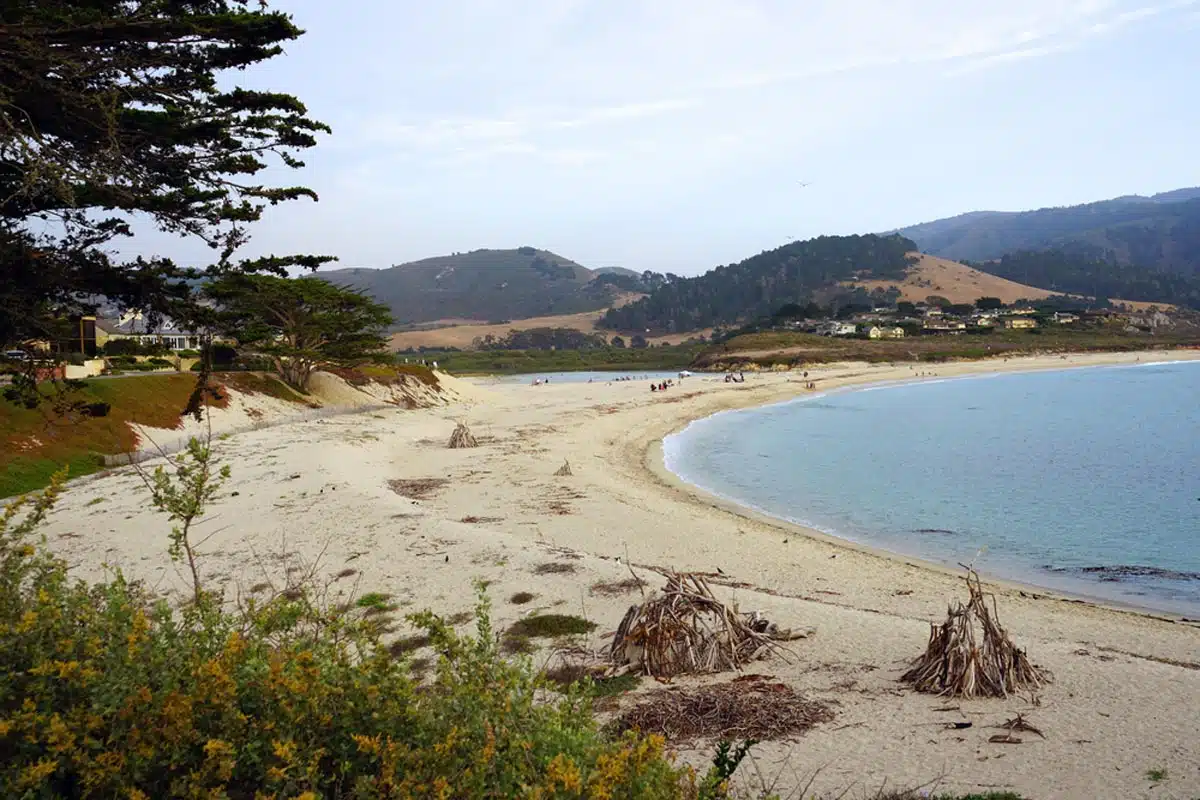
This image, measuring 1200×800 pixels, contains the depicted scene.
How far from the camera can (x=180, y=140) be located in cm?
784

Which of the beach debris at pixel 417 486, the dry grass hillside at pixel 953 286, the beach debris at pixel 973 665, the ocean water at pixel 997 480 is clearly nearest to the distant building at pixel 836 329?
the dry grass hillside at pixel 953 286

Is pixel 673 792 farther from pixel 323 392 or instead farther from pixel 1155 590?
pixel 323 392

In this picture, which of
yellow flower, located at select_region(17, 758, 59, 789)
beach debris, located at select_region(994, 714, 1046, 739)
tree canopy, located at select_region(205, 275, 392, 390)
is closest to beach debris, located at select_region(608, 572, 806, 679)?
beach debris, located at select_region(994, 714, 1046, 739)

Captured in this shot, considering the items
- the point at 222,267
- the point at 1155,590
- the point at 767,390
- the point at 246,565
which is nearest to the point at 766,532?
the point at 1155,590

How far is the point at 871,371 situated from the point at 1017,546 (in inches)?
2982

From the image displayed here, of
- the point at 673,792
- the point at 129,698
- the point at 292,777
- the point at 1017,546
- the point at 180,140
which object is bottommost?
the point at 1017,546

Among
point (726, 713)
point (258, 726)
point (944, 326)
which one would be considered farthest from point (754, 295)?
point (258, 726)

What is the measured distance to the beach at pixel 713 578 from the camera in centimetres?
604

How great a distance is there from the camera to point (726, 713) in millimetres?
6699

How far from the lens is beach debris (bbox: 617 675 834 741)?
20.9 feet

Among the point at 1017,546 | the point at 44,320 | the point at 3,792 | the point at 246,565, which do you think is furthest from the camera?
the point at 1017,546

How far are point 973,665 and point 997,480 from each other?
67.1 ft

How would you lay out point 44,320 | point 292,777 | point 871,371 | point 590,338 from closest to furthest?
1. point 292,777
2. point 44,320
3. point 871,371
4. point 590,338

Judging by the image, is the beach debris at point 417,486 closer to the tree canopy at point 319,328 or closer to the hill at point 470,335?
the tree canopy at point 319,328
